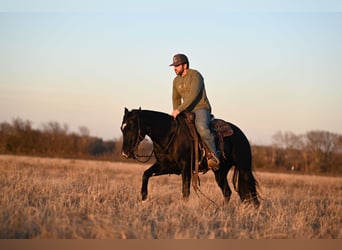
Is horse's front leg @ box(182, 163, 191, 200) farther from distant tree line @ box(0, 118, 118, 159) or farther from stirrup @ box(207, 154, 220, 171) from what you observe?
distant tree line @ box(0, 118, 118, 159)

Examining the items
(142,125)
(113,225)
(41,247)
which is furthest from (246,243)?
(142,125)

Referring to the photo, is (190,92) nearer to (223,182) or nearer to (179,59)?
(179,59)

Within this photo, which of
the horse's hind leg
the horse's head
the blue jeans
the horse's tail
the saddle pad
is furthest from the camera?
the horse's tail

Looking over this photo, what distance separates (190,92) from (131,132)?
1.50 meters

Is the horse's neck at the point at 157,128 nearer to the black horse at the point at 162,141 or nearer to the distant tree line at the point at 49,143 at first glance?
the black horse at the point at 162,141

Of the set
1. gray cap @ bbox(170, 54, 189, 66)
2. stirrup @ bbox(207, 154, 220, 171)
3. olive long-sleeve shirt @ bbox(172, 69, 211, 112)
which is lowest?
stirrup @ bbox(207, 154, 220, 171)

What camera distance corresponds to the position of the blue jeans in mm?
9133

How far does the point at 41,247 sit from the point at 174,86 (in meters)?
5.35

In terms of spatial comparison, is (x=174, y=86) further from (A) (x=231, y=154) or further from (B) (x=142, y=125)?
(A) (x=231, y=154)

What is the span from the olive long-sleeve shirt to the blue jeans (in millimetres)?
191

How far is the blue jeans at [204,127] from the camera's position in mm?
9133

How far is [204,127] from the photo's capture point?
9.12 metres

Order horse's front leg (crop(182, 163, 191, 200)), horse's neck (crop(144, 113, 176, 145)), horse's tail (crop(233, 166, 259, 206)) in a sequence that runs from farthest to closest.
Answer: horse's tail (crop(233, 166, 259, 206)), horse's neck (crop(144, 113, 176, 145)), horse's front leg (crop(182, 163, 191, 200))

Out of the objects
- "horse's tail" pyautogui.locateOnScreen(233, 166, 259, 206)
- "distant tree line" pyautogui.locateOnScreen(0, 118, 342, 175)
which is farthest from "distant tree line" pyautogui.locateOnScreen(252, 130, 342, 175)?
"horse's tail" pyautogui.locateOnScreen(233, 166, 259, 206)
